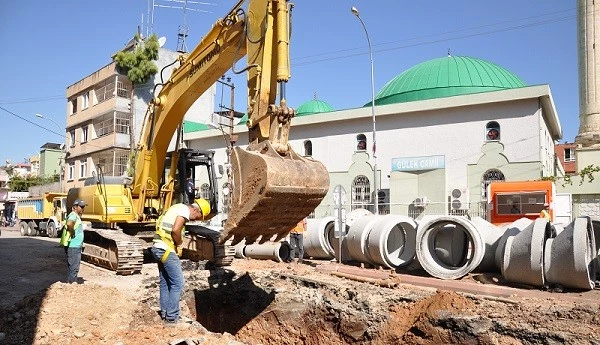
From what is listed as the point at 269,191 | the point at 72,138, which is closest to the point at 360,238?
the point at 269,191

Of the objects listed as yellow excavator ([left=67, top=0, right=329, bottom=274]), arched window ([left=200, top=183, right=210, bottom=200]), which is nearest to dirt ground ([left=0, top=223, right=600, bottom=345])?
yellow excavator ([left=67, top=0, right=329, bottom=274])

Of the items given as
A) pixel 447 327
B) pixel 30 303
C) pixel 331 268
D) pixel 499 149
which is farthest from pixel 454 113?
pixel 30 303

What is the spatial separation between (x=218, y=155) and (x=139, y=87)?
7.23 meters

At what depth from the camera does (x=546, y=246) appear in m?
9.02

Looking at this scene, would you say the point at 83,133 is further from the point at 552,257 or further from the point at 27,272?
the point at 552,257

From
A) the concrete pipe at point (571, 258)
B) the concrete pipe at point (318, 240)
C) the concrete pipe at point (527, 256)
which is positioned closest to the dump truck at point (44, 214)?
the concrete pipe at point (318, 240)

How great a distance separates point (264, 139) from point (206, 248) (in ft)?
16.5

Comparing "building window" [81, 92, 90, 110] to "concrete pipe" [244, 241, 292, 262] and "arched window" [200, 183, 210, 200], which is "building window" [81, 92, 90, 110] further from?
"concrete pipe" [244, 241, 292, 262]

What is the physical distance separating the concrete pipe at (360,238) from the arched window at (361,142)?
16197 millimetres

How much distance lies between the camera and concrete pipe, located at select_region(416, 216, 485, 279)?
1023 cm

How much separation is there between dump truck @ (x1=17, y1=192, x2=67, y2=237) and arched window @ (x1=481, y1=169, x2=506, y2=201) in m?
20.3

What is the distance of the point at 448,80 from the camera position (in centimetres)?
3078

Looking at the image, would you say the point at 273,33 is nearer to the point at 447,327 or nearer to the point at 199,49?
the point at 199,49

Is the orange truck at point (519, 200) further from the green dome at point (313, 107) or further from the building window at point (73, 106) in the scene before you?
the building window at point (73, 106)
